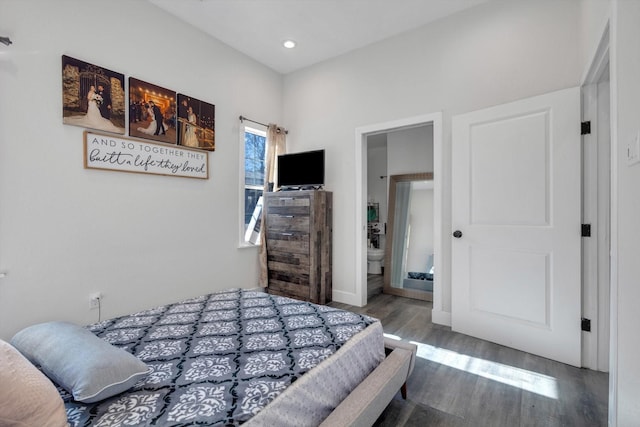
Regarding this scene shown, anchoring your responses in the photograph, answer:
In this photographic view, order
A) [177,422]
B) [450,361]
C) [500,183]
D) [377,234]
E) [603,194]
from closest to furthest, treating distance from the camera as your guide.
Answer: [177,422]
[603,194]
[450,361]
[500,183]
[377,234]

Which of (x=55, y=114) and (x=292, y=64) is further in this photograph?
(x=292, y=64)

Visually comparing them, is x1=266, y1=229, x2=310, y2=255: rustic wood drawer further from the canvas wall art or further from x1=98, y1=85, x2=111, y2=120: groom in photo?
x1=98, y1=85, x2=111, y2=120: groom in photo

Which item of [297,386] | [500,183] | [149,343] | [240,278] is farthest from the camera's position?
[240,278]

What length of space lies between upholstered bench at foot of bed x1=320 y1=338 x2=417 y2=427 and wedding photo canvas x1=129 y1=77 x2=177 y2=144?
269 centimetres

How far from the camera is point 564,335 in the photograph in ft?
7.22

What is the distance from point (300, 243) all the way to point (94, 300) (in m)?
2.00

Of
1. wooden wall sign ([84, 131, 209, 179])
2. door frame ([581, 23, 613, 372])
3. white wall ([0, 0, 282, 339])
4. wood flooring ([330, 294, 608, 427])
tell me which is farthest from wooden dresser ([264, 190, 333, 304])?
door frame ([581, 23, 613, 372])

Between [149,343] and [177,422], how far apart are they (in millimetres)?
659

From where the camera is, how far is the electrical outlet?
2367 millimetres

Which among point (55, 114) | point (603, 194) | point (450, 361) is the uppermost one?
point (55, 114)

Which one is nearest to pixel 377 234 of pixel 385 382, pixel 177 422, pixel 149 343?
pixel 385 382

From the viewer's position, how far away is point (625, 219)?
47.6 inches

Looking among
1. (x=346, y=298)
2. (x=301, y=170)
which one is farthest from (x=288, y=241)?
(x=346, y=298)

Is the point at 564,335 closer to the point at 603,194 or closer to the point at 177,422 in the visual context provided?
the point at 603,194
